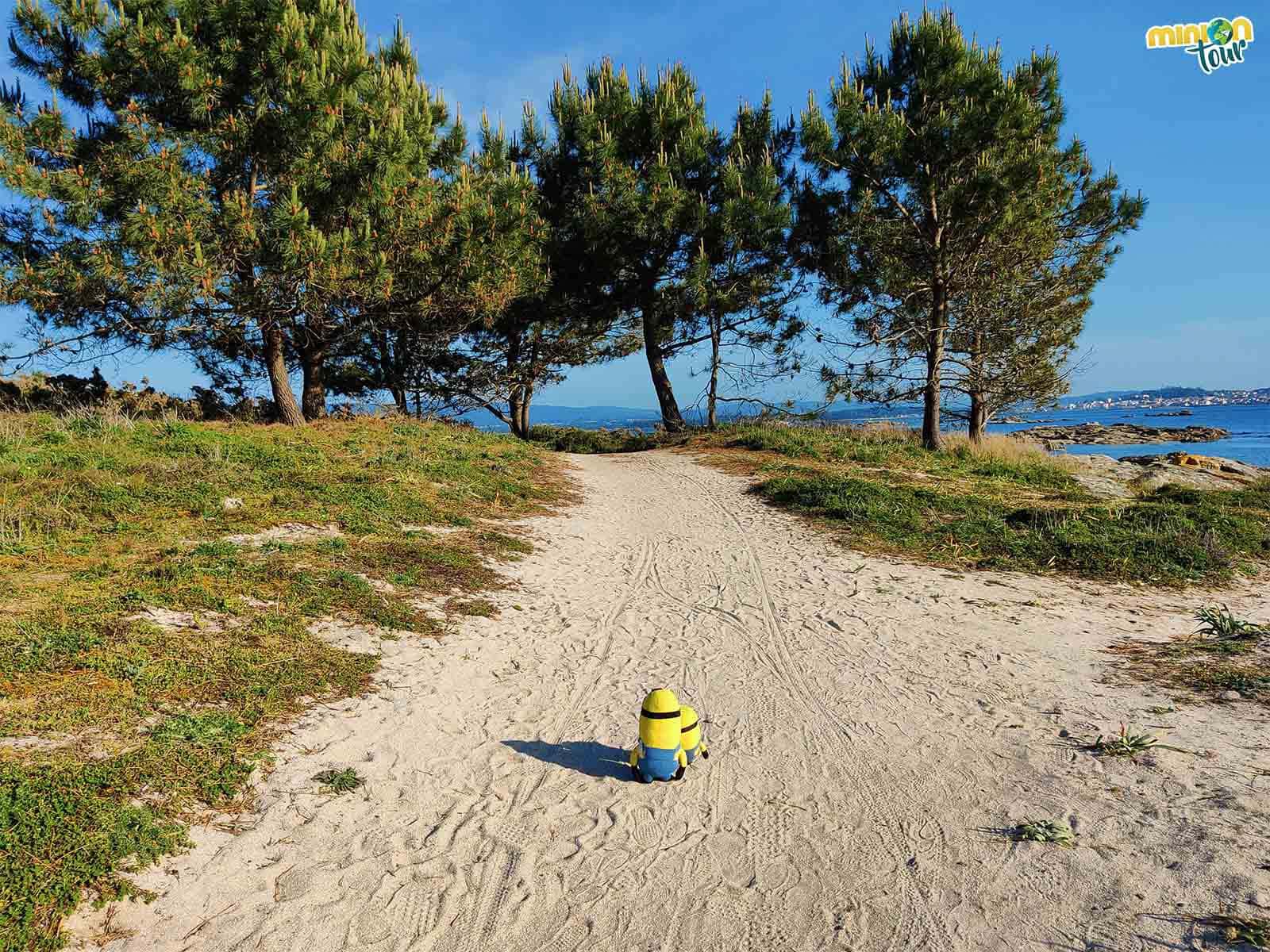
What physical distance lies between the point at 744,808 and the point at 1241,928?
2.18 meters

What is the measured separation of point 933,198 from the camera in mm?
17641

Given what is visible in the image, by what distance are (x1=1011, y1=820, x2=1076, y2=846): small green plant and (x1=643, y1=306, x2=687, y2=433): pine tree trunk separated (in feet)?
67.0

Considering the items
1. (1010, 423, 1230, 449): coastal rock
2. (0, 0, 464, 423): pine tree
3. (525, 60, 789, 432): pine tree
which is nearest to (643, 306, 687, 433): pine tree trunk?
(525, 60, 789, 432): pine tree

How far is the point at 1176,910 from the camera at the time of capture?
3.05 meters

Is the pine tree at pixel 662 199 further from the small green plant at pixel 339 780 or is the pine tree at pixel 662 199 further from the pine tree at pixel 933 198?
the small green plant at pixel 339 780

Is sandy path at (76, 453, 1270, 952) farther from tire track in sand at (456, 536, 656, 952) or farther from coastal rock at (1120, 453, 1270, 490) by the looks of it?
coastal rock at (1120, 453, 1270, 490)

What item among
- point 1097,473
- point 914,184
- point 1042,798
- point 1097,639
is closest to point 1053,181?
point 914,184

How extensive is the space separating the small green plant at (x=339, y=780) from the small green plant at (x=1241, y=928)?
4.15 m

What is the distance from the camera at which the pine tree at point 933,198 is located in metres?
16.2

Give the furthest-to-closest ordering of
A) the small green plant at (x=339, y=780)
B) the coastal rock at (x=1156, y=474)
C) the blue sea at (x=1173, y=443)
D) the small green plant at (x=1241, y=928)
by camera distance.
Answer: the blue sea at (x=1173, y=443), the coastal rock at (x=1156, y=474), the small green plant at (x=339, y=780), the small green plant at (x=1241, y=928)

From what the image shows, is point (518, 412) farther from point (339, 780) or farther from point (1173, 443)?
point (1173, 443)

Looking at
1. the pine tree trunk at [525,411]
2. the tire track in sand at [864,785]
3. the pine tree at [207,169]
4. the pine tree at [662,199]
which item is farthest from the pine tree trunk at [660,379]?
the tire track in sand at [864,785]

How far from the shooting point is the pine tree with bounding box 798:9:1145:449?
1623 cm

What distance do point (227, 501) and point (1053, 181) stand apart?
715 inches
